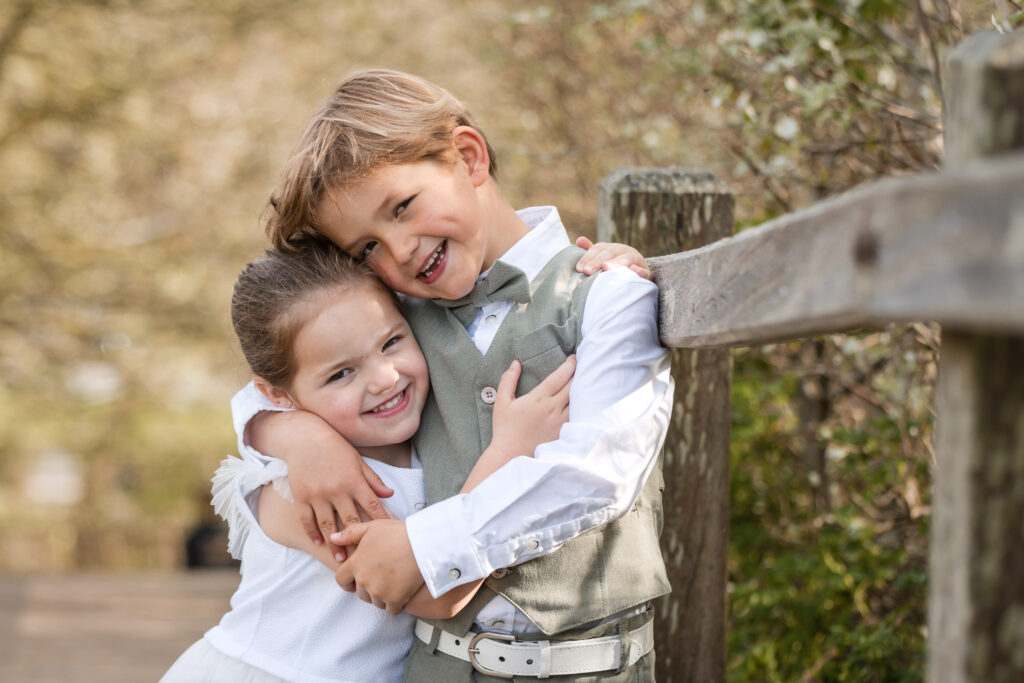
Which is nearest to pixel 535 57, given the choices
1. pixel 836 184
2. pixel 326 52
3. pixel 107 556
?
pixel 836 184

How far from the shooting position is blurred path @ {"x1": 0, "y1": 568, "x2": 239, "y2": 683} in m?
4.80

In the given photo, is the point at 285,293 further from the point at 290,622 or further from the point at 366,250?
the point at 290,622

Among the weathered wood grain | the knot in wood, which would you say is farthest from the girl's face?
the knot in wood

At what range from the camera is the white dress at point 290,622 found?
5.55 feet

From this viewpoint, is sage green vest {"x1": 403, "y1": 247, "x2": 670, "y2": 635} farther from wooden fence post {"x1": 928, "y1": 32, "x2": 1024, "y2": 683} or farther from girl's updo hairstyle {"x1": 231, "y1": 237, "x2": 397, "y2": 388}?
wooden fence post {"x1": 928, "y1": 32, "x2": 1024, "y2": 683}

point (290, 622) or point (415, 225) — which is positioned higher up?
point (415, 225)

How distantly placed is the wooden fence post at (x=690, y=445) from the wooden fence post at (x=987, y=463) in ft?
3.45

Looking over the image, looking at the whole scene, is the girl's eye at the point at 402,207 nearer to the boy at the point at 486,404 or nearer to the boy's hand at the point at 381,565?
the boy at the point at 486,404

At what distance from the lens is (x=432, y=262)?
5.71 ft

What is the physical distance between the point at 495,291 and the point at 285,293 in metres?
0.37

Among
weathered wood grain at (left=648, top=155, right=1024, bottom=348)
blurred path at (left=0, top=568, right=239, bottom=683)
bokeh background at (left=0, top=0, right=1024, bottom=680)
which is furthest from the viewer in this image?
blurred path at (left=0, top=568, right=239, bottom=683)

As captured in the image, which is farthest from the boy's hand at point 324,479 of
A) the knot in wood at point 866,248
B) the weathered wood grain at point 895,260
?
the knot in wood at point 866,248

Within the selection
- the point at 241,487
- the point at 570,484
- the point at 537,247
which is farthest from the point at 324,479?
the point at 537,247

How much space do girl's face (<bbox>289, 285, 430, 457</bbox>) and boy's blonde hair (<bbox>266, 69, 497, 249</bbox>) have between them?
7.0 inches
